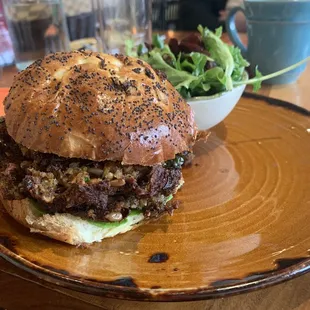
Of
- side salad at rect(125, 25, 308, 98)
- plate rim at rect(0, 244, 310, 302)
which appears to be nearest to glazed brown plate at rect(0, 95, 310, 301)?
plate rim at rect(0, 244, 310, 302)

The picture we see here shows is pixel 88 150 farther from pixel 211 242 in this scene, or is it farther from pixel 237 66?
pixel 237 66

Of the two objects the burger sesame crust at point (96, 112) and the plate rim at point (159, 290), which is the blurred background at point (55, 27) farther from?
the plate rim at point (159, 290)

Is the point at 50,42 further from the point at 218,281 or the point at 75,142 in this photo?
the point at 218,281

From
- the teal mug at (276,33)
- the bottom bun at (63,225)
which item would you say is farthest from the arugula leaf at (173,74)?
the teal mug at (276,33)

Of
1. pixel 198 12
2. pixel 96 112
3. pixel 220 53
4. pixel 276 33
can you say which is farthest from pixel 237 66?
pixel 198 12

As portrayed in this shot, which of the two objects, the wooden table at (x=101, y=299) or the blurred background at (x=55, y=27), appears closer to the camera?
the wooden table at (x=101, y=299)

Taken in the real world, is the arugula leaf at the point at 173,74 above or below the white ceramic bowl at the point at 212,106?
above

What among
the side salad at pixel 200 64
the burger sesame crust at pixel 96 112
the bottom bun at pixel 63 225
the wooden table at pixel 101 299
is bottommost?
the wooden table at pixel 101 299

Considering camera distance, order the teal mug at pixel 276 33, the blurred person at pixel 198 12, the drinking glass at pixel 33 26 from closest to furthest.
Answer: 1. the teal mug at pixel 276 33
2. the drinking glass at pixel 33 26
3. the blurred person at pixel 198 12
